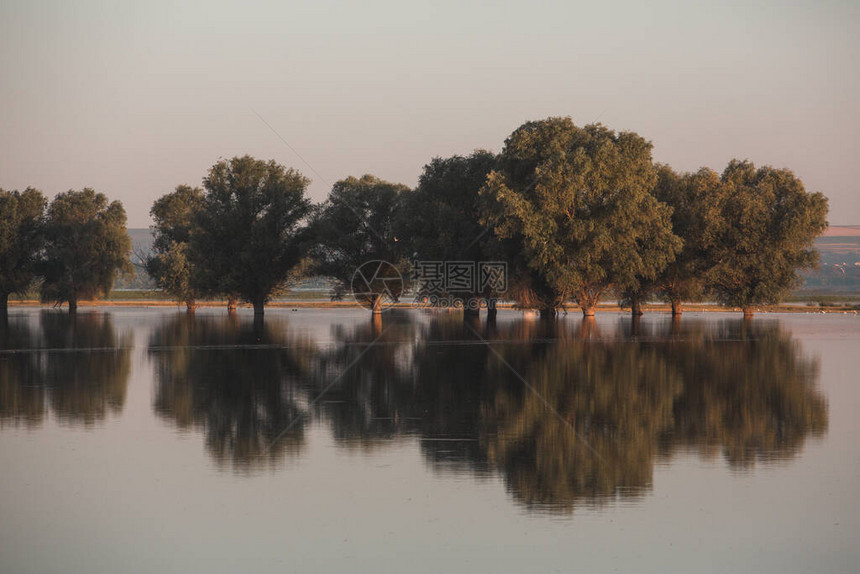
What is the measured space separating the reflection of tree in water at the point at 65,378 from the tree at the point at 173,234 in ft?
172

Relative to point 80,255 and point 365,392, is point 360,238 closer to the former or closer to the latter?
point 80,255

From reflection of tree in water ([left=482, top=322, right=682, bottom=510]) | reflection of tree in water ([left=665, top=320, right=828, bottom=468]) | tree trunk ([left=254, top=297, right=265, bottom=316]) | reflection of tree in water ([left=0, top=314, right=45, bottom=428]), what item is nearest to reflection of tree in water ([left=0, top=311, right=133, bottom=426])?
reflection of tree in water ([left=0, top=314, right=45, bottom=428])

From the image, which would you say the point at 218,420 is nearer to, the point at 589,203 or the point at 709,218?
the point at 589,203

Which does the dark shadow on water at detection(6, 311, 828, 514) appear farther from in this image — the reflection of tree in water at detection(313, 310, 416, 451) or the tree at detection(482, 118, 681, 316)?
the tree at detection(482, 118, 681, 316)

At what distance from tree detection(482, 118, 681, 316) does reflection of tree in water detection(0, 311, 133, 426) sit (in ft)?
90.3

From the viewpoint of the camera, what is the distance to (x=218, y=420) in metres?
19.3

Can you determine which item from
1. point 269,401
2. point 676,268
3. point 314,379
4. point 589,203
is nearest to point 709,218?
point 676,268

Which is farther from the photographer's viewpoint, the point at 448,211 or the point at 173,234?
the point at 173,234

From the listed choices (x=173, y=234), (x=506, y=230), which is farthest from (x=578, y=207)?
(x=173, y=234)

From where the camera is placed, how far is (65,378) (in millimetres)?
27875

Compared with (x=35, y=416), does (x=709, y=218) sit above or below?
above

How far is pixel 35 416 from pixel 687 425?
43.2ft

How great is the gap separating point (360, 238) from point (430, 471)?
75.3 meters

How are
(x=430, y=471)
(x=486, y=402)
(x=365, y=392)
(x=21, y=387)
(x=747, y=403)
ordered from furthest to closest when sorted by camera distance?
(x=21, y=387)
(x=365, y=392)
(x=486, y=402)
(x=747, y=403)
(x=430, y=471)
